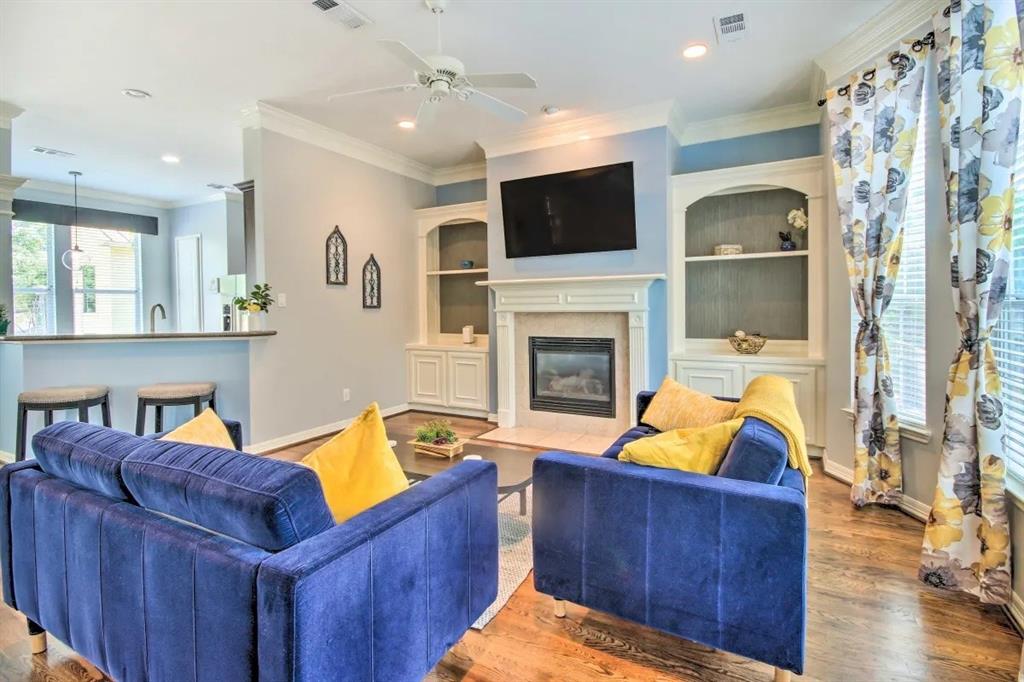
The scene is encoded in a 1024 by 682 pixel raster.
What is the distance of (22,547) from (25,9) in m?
2.98

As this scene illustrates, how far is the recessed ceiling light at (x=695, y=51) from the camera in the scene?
3324 mm

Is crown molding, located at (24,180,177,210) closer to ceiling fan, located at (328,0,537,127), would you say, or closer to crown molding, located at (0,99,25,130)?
crown molding, located at (0,99,25,130)

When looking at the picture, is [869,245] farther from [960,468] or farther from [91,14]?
[91,14]

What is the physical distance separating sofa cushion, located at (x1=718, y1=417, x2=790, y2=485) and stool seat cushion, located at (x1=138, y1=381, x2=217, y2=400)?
3688mm

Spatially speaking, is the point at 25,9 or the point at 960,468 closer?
the point at 960,468

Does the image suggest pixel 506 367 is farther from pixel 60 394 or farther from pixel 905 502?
pixel 60 394

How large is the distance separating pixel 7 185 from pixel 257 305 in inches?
89.0

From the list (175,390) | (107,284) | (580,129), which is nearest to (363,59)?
(580,129)

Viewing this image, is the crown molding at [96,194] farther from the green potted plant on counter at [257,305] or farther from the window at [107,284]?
the green potted plant on counter at [257,305]

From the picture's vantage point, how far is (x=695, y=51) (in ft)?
11.1

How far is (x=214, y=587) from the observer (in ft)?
3.68

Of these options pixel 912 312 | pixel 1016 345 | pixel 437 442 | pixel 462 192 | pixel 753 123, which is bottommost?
pixel 437 442

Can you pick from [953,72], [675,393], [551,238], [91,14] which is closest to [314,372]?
[551,238]

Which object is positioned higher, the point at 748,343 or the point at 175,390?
the point at 748,343
